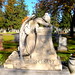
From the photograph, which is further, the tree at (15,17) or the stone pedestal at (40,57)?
the tree at (15,17)

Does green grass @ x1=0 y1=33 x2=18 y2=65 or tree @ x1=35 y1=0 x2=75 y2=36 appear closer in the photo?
A: green grass @ x1=0 y1=33 x2=18 y2=65

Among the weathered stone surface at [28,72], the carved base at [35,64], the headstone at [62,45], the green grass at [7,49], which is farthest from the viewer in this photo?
the headstone at [62,45]

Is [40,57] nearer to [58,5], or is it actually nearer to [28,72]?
[28,72]

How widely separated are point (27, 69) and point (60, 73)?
1316 millimetres

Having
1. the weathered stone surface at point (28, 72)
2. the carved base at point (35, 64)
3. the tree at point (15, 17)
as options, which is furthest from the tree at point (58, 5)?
the tree at point (15, 17)

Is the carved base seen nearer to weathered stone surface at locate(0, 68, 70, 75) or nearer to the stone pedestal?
the stone pedestal

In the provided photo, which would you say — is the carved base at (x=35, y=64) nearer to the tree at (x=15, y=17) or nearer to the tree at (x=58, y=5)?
the tree at (x=58, y=5)

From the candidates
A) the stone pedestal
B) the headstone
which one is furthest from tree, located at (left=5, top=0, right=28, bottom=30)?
the stone pedestal

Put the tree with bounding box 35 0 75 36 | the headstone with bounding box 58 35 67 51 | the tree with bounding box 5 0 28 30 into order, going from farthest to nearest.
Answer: the tree with bounding box 5 0 28 30 → the tree with bounding box 35 0 75 36 → the headstone with bounding box 58 35 67 51

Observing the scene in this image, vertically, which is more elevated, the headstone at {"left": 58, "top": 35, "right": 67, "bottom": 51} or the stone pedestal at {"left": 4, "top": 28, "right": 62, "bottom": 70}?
the stone pedestal at {"left": 4, "top": 28, "right": 62, "bottom": 70}

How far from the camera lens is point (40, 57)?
6.38 meters

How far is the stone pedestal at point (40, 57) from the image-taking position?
Answer: 623 centimetres

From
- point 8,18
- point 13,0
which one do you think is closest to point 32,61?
point 13,0

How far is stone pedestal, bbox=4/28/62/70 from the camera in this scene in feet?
20.4
